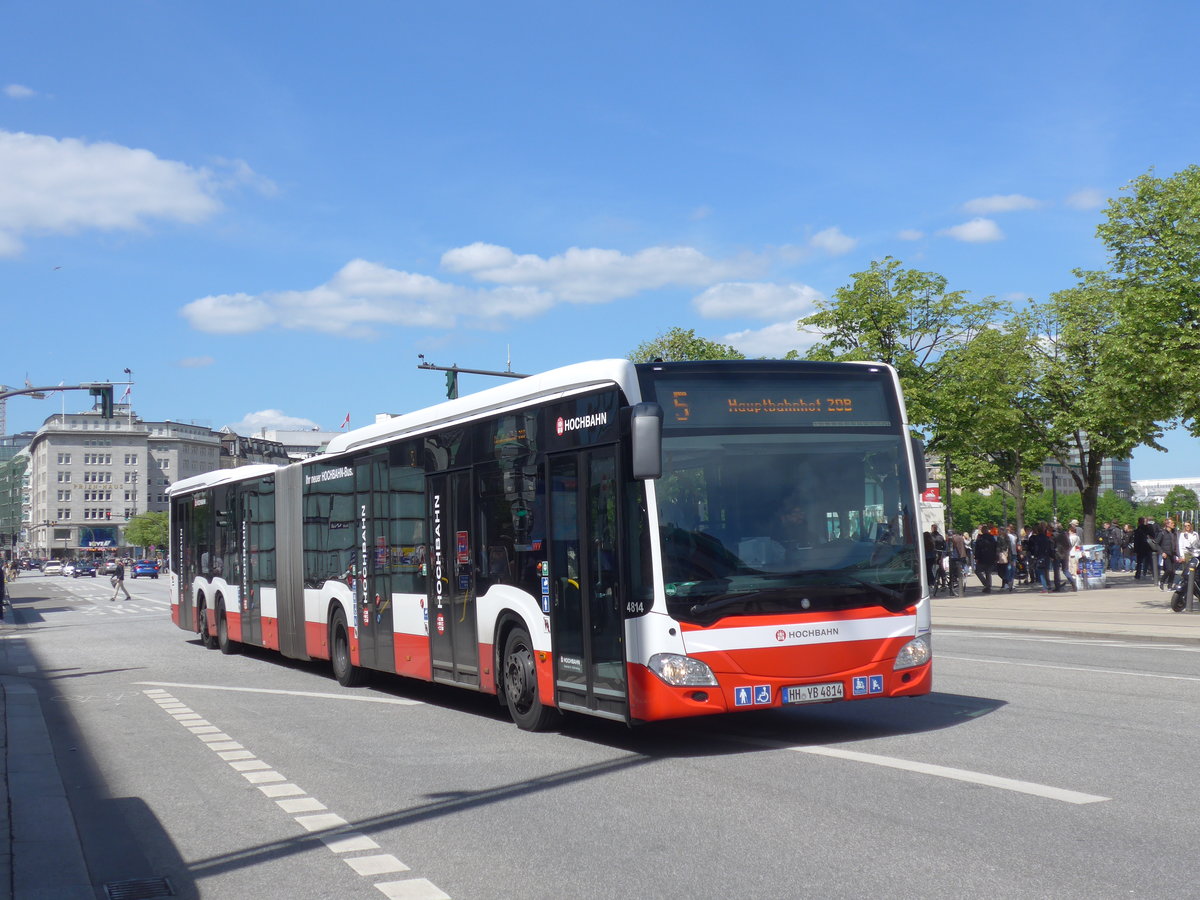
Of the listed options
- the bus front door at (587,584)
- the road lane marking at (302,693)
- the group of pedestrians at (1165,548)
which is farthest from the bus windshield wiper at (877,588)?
the group of pedestrians at (1165,548)

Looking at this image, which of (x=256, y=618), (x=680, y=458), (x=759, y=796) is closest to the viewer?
(x=759, y=796)

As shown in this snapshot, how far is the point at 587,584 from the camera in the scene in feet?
34.0

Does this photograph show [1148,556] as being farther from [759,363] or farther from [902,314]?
[759,363]

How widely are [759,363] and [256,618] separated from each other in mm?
12504

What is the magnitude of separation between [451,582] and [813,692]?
4.18 meters

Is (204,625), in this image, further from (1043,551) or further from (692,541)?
(1043,551)

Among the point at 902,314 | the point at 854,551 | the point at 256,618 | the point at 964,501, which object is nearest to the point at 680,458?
the point at 854,551

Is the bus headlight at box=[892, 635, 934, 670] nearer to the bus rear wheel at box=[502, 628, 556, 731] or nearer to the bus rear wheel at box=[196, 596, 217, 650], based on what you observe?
the bus rear wheel at box=[502, 628, 556, 731]

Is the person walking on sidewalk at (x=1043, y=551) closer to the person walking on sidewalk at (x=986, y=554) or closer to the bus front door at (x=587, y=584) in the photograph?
the person walking on sidewalk at (x=986, y=554)

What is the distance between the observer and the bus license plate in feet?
32.4

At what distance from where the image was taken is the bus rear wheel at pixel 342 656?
54.6 ft

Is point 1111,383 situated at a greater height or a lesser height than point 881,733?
greater

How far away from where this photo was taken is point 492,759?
1009 cm

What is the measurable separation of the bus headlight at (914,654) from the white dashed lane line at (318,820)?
4262 millimetres
